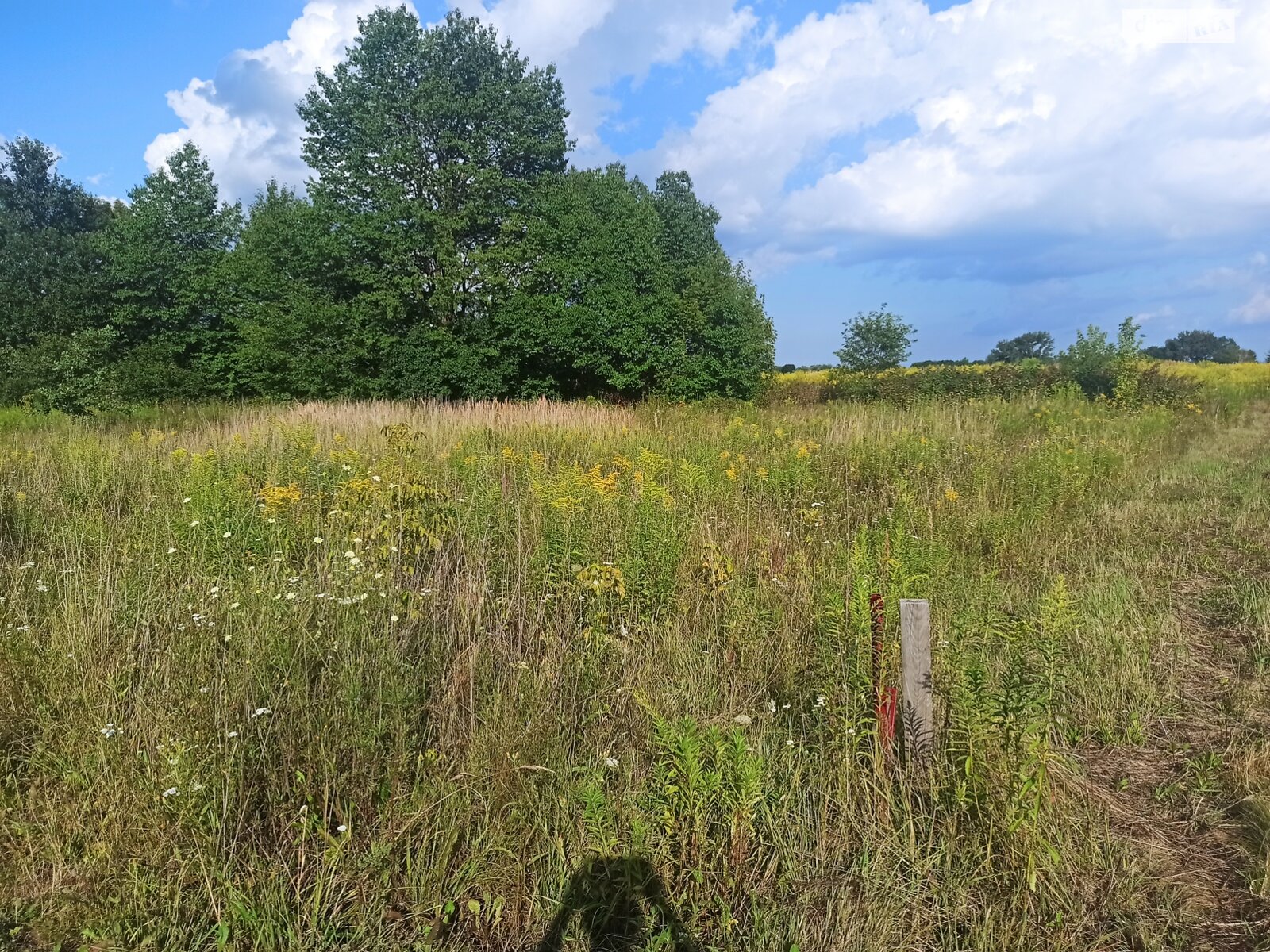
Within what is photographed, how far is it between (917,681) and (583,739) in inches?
47.9

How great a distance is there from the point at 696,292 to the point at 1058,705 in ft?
65.5

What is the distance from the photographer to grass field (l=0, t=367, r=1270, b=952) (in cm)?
226

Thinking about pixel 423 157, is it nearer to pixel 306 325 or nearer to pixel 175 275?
pixel 306 325

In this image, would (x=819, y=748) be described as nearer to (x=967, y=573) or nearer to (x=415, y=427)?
(x=967, y=573)

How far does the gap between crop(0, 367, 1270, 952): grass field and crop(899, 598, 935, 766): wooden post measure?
0.09m

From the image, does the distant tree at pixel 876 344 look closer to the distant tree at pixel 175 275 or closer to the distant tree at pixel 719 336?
the distant tree at pixel 719 336

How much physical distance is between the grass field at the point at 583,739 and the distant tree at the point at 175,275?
82.5 feet

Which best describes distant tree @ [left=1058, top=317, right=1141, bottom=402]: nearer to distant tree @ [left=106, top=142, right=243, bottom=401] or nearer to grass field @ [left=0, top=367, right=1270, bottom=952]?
grass field @ [left=0, top=367, right=1270, bottom=952]

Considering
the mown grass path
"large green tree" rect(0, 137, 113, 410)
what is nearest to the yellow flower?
the mown grass path

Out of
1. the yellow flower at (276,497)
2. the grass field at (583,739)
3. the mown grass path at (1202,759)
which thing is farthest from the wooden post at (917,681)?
the yellow flower at (276,497)

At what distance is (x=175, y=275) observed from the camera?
27.7 m

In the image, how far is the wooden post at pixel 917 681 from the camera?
260cm

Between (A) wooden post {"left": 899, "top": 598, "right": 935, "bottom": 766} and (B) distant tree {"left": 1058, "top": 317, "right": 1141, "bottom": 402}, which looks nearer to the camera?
(A) wooden post {"left": 899, "top": 598, "right": 935, "bottom": 766}

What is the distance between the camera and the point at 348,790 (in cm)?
254
